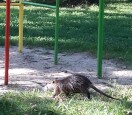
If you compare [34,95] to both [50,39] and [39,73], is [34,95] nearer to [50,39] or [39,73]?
[39,73]

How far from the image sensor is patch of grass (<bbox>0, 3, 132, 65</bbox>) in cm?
794

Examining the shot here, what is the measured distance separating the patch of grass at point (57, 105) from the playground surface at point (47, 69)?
68cm

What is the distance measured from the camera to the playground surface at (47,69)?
574 cm

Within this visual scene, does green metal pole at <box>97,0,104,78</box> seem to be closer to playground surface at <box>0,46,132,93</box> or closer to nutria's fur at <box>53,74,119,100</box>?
playground surface at <box>0,46,132,93</box>

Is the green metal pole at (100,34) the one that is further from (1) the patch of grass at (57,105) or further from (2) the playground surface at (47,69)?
(1) the patch of grass at (57,105)

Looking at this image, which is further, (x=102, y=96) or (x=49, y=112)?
(x=102, y=96)

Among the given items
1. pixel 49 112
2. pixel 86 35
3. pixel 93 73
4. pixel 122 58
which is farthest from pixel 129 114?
pixel 86 35

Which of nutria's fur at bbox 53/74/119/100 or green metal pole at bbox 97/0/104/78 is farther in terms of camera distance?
green metal pole at bbox 97/0/104/78

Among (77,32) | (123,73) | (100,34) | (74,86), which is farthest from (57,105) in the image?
(77,32)

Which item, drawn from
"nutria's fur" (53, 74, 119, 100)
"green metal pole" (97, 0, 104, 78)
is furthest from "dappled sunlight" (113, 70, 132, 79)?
"nutria's fur" (53, 74, 119, 100)

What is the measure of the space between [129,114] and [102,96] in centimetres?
81

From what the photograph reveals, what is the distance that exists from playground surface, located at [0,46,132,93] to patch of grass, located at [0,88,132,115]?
676mm

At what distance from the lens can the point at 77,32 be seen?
9781 mm

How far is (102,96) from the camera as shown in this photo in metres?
5.03
